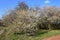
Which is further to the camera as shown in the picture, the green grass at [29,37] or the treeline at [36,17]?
the treeline at [36,17]

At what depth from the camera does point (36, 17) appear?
3584 cm

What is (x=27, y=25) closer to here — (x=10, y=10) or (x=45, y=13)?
(x=10, y=10)

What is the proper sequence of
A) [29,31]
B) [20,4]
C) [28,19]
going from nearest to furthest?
[29,31] < [28,19] < [20,4]

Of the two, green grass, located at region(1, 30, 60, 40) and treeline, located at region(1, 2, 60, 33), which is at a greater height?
treeline, located at region(1, 2, 60, 33)

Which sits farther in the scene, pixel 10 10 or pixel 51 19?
pixel 51 19

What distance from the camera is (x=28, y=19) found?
33406 millimetres

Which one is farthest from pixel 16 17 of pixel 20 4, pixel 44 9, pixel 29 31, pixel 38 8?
pixel 20 4

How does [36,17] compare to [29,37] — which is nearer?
[29,37]

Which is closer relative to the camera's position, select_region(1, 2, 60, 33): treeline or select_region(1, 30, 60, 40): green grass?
select_region(1, 30, 60, 40): green grass

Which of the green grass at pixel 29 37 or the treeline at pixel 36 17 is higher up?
the treeline at pixel 36 17

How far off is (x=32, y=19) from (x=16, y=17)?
323cm

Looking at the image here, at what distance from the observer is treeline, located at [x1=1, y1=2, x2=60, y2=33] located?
32.9 meters

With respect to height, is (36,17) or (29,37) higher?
(36,17)

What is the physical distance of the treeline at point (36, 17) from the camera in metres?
32.9
